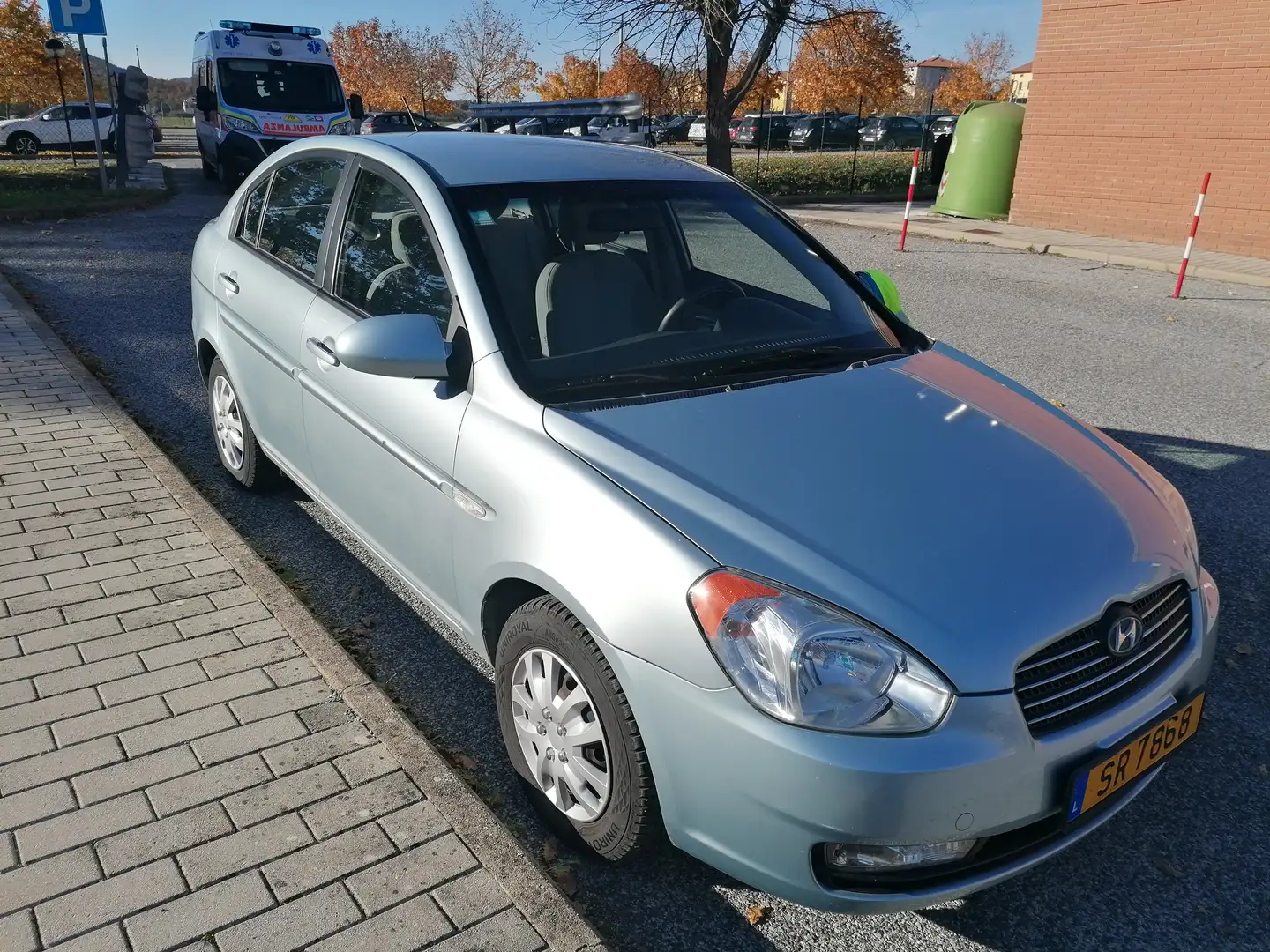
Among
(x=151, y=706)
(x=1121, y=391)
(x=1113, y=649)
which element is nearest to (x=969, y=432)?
(x=1113, y=649)

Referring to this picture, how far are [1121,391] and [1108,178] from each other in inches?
389

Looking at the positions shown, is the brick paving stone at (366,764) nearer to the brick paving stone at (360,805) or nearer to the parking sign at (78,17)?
the brick paving stone at (360,805)

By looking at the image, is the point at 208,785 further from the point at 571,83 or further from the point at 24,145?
the point at 571,83

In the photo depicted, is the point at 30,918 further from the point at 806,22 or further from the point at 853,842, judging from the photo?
the point at 806,22

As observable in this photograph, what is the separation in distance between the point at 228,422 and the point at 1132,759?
12.8ft

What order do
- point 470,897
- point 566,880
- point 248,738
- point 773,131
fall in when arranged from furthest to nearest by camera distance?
point 773,131
point 248,738
point 566,880
point 470,897

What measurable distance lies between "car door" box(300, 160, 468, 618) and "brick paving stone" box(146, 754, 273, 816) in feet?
2.18

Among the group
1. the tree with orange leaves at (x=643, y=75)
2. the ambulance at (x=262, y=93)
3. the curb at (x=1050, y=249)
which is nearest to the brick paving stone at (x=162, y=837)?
the curb at (x=1050, y=249)

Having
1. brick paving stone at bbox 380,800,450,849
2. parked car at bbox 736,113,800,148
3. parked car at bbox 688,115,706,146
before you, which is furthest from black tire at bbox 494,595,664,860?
parked car at bbox 688,115,706,146

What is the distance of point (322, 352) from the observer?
335cm

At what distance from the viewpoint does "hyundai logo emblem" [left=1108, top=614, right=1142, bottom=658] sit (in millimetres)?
2119

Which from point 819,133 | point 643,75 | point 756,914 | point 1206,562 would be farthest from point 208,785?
point 819,133

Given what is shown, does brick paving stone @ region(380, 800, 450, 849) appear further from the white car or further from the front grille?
the white car

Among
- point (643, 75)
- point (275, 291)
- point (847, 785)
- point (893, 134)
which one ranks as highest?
point (643, 75)
